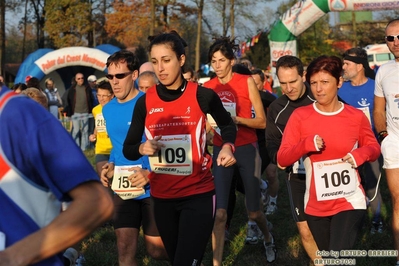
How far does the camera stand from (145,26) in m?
35.8

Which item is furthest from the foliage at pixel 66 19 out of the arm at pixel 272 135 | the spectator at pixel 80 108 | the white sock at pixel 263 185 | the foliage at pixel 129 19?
the arm at pixel 272 135

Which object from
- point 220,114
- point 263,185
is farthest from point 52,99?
point 220,114

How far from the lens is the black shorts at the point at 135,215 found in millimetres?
4880

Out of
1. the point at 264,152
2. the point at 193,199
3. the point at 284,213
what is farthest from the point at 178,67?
the point at 284,213

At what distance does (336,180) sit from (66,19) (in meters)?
34.1

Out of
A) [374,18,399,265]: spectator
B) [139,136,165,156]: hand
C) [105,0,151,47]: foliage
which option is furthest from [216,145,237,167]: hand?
[105,0,151,47]: foliage

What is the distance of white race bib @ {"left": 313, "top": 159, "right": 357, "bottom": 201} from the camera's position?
4.48 meters

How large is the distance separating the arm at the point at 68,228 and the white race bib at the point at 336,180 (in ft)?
9.74

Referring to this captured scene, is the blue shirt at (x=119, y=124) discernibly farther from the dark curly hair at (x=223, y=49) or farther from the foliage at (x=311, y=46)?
the foliage at (x=311, y=46)

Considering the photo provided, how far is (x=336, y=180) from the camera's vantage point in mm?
4473

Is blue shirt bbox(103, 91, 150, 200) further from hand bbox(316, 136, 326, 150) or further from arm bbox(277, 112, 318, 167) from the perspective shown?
hand bbox(316, 136, 326, 150)

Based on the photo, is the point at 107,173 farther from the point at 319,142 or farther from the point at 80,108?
the point at 80,108

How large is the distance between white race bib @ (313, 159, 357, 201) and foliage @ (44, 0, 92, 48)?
33410mm

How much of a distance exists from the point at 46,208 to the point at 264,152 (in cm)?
595
